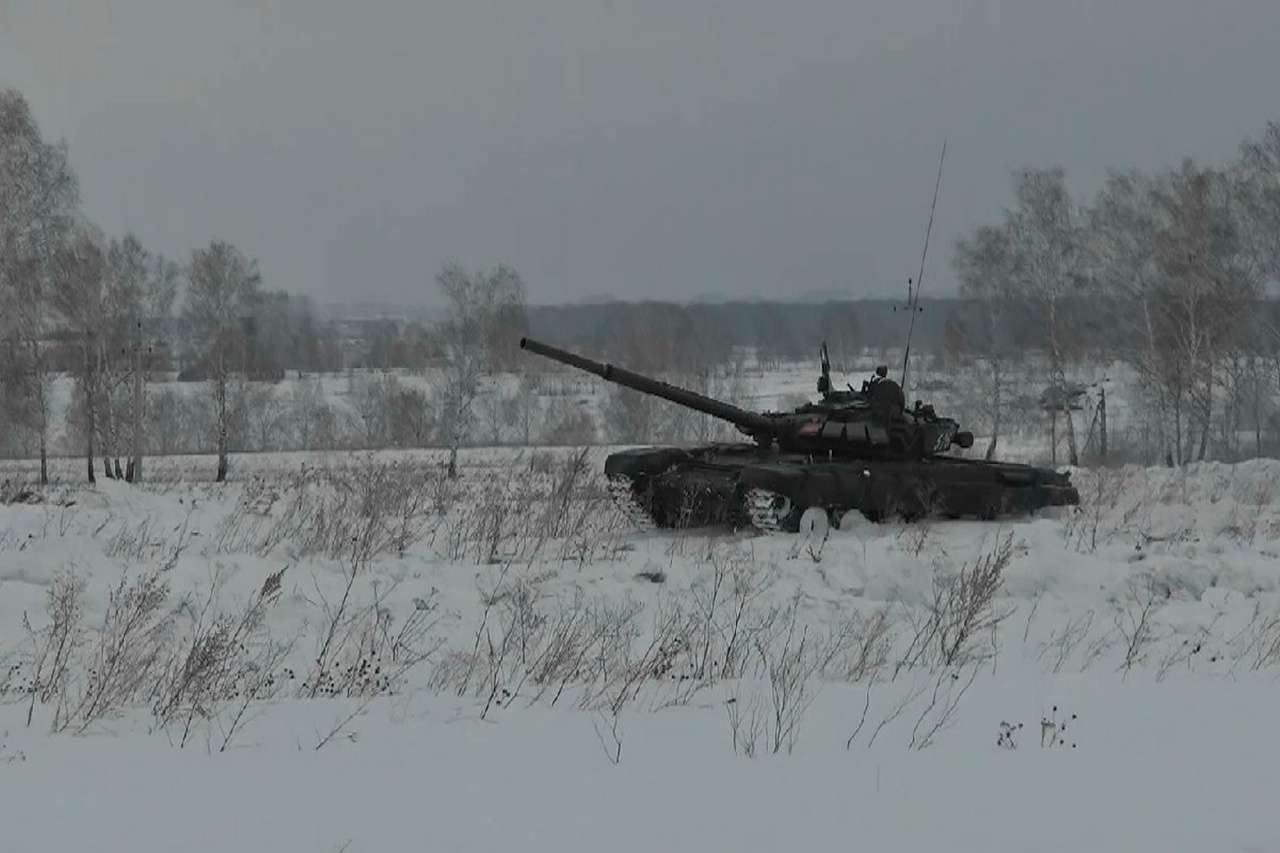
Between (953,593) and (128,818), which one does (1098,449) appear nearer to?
(953,593)

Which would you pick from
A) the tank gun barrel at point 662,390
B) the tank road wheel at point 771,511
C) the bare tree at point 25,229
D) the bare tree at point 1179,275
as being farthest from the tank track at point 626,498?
the bare tree at point 1179,275

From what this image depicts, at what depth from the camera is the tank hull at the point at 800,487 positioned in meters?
13.6

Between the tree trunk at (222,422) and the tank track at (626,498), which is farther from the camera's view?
the tree trunk at (222,422)

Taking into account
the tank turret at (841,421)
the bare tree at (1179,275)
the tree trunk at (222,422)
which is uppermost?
the bare tree at (1179,275)

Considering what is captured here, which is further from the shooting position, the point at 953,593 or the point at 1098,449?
the point at 1098,449

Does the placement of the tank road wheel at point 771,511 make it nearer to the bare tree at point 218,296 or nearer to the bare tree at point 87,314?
the bare tree at point 87,314

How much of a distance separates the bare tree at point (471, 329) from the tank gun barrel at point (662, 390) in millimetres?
22345

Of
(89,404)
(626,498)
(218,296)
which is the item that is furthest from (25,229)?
(626,498)

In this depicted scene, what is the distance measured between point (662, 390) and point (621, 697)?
32.7 ft

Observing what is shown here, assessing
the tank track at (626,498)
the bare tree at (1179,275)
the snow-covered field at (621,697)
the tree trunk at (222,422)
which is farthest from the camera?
the tree trunk at (222,422)

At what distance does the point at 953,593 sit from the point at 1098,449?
113ft

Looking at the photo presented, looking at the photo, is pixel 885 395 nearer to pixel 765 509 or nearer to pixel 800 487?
pixel 800 487

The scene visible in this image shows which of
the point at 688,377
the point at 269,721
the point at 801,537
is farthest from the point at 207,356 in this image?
the point at 269,721

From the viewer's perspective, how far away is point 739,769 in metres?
4.66
